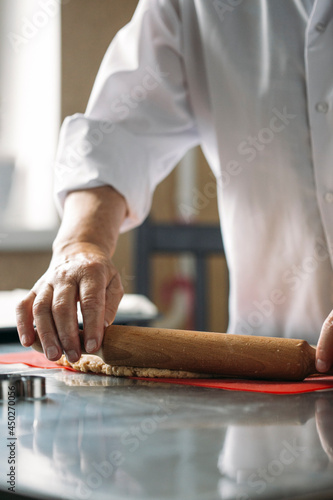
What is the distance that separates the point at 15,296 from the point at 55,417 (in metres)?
1.09

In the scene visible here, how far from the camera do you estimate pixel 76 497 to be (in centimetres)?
38

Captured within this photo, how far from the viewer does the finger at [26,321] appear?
0.84 m

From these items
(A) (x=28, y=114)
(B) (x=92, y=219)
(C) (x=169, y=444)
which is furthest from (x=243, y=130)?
(A) (x=28, y=114)

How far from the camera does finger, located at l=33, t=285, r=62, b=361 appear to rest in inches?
31.4

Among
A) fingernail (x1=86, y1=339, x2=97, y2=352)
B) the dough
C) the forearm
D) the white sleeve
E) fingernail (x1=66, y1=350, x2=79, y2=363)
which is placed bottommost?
the dough

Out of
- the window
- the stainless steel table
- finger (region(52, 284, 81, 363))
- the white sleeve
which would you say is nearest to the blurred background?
the window

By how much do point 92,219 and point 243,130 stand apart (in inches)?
13.9

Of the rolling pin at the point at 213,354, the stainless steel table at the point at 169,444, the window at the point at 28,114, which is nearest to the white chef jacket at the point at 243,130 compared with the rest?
the rolling pin at the point at 213,354

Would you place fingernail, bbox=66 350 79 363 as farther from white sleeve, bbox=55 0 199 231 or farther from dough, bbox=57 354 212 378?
white sleeve, bbox=55 0 199 231

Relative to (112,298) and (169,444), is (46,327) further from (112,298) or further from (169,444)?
(169,444)

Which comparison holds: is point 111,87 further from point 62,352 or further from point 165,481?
point 165,481

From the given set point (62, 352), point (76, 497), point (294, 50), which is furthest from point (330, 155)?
point (76, 497)

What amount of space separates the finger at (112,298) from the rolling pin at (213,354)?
0.24ft

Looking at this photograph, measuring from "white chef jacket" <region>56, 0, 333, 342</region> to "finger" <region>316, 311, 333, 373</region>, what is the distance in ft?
1.11
